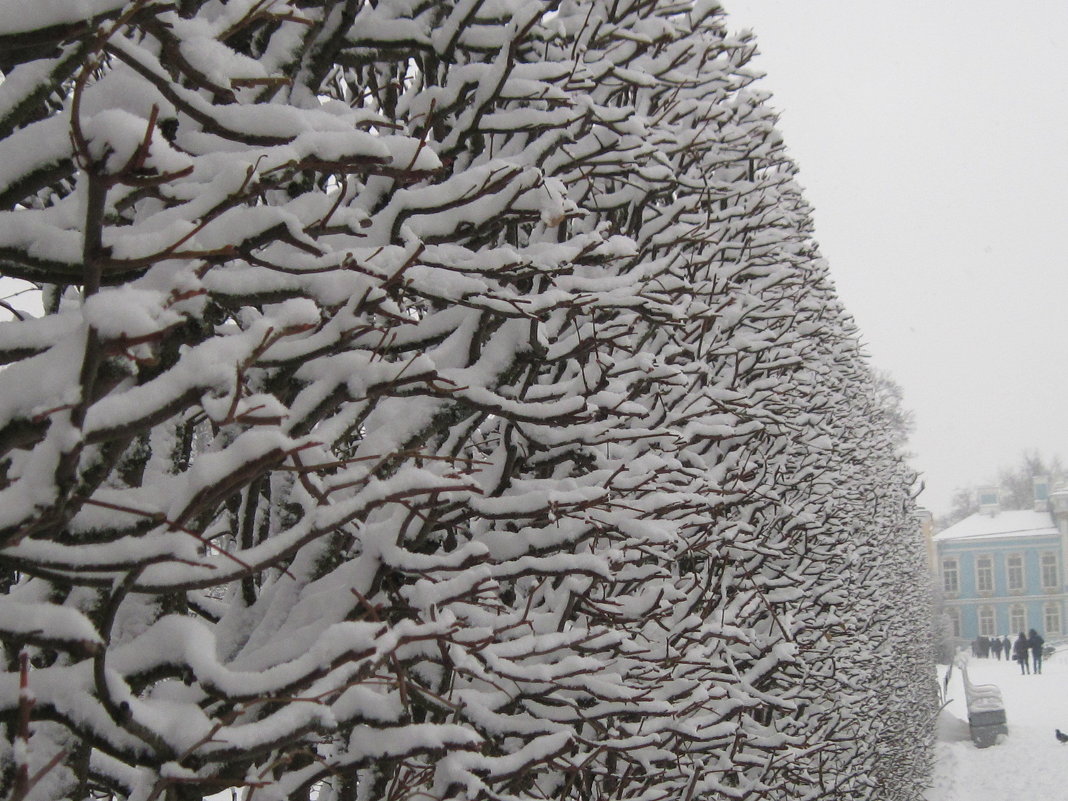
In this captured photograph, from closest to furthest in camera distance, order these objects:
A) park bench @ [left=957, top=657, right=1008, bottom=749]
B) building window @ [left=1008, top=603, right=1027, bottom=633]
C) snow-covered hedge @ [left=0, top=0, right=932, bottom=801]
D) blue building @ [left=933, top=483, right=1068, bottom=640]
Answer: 1. snow-covered hedge @ [left=0, top=0, right=932, bottom=801]
2. park bench @ [left=957, top=657, right=1008, bottom=749]
3. blue building @ [left=933, top=483, right=1068, bottom=640]
4. building window @ [left=1008, top=603, right=1027, bottom=633]

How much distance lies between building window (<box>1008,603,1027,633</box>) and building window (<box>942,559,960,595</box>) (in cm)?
350

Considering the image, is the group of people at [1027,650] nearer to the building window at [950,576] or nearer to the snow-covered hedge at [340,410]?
the building window at [950,576]

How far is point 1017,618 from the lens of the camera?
61.8 metres

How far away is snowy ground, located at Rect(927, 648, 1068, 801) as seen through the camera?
18203mm

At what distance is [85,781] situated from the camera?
55.0 inches

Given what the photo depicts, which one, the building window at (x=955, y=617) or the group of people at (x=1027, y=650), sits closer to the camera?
the group of people at (x=1027, y=650)

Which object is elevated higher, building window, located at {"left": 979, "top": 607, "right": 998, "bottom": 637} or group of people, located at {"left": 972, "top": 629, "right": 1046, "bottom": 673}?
group of people, located at {"left": 972, "top": 629, "right": 1046, "bottom": 673}

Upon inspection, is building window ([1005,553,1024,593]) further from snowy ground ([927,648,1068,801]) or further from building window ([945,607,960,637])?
snowy ground ([927,648,1068,801])

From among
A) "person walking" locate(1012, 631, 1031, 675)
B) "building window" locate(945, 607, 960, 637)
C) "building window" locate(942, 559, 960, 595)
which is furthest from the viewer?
"building window" locate(942, 559, 960, 595)

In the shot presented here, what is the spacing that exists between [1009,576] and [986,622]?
3.42 meters

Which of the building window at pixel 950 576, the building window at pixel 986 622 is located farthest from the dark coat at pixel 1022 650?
the building window at pixel 986 622

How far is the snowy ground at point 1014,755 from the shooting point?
18.2 m

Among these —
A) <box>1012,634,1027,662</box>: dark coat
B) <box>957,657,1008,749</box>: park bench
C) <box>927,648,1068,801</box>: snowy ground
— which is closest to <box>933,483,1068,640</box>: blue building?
<box>1012,634,1027,662</box>: dark coat

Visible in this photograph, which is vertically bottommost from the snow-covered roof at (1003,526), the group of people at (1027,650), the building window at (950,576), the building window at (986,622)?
the building window at (986,622)
